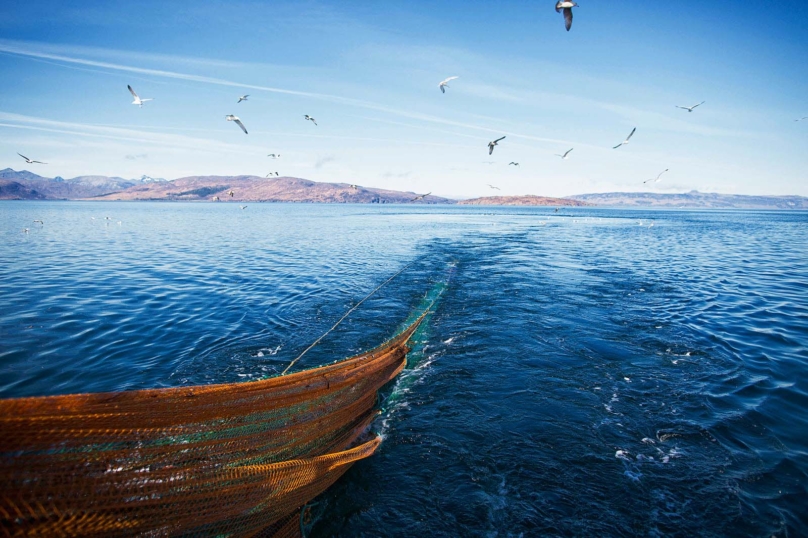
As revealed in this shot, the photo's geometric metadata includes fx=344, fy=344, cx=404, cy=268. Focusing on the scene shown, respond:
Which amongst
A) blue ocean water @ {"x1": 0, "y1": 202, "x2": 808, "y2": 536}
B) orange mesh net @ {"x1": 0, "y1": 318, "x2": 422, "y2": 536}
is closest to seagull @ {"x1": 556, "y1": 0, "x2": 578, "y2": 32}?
blue ocean water @ {"x1": 0, "y1": 202, "x2": 808, "y2": 536}

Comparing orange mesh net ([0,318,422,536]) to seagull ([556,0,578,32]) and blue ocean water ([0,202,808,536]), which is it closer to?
blue ocean water ([0,202,808,536])

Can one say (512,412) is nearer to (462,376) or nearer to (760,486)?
(462,376)

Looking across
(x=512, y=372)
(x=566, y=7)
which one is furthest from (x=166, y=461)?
(x=566, y=7)

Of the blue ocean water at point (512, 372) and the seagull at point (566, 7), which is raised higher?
the seagull at point (566, 7)

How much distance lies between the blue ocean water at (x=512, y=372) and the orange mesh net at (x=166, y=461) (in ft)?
5.72

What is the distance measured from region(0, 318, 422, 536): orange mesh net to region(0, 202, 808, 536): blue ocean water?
174 centimetres

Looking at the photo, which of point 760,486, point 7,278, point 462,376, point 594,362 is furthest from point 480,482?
point 7,278

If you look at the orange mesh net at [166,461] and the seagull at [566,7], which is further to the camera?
the seagull at [566,7]

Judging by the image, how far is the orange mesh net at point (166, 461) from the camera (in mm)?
3266

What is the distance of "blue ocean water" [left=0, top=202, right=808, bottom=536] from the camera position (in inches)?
256

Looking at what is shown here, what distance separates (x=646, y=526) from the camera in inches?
239

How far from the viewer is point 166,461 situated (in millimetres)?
4199

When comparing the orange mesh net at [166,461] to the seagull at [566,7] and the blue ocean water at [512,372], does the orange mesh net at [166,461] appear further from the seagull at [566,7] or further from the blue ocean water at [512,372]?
the seagull at [566,7]

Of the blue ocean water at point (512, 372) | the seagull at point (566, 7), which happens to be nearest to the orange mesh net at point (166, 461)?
the blue ocean water at point (512, 372)
